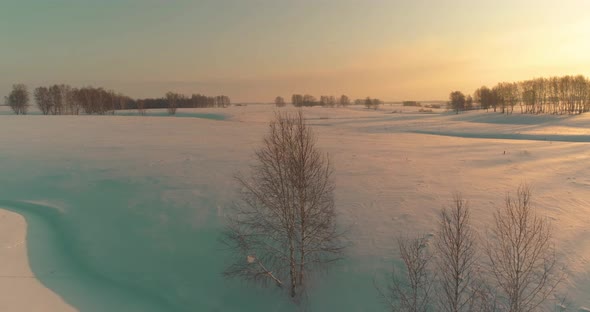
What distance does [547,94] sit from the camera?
106 meters

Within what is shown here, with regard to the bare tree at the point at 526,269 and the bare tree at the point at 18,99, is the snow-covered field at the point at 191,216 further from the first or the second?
the bare tree at the point at 18,99

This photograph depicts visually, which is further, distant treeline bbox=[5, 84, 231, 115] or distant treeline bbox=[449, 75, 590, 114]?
distant treeline bbox=[5, 84, 231, 115]

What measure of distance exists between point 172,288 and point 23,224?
12.7 metres

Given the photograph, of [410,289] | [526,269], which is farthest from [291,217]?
[526,269]

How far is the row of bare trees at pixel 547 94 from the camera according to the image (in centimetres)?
9581

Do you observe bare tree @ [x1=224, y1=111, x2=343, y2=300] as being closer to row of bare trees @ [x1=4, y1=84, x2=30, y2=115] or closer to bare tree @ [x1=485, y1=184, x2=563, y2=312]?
bare tree @ [x1=485, y1=184, x2=563, y2=312]

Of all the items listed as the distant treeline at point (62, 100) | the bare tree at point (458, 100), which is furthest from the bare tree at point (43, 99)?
the bare tree at point (458, 100)

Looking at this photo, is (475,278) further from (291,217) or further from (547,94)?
(547,94)

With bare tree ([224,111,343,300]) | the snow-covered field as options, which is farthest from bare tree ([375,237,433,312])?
bare tree ([224,111,343,300])

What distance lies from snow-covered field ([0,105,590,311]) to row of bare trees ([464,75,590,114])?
81.1 metres

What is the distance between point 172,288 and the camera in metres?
15.4

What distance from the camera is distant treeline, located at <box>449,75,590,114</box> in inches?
3772

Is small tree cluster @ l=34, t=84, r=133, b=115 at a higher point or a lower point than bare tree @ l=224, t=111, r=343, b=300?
higher

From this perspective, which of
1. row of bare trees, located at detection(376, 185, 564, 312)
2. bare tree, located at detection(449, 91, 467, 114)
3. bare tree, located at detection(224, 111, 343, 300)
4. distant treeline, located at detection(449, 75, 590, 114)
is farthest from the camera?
bare tree, located at detection(449, 91, 467, 114)
